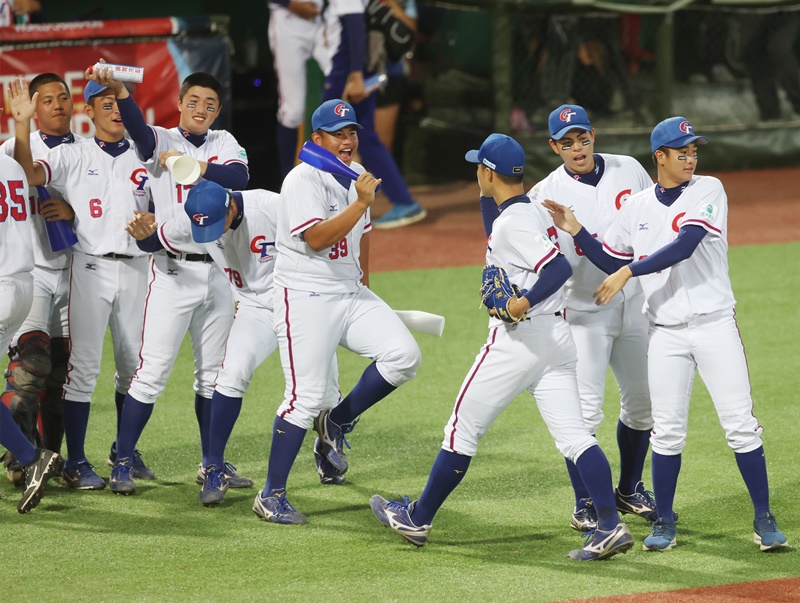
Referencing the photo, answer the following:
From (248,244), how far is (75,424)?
3.64 ft

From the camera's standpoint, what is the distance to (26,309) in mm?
4965

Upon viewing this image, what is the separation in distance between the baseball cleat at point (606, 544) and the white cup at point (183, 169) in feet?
6.77

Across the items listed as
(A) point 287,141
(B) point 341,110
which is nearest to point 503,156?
(B) point 341,110

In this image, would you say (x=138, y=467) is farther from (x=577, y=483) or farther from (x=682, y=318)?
(x=682, y=318)

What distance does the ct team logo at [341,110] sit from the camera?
486cm

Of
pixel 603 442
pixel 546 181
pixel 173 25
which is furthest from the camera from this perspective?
pixel 173 25

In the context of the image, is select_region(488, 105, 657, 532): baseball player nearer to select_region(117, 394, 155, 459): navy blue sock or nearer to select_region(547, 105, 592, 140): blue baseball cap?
select_region(547, 105, 592, 140): blue baseball cap

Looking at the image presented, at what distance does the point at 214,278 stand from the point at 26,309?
81 cm

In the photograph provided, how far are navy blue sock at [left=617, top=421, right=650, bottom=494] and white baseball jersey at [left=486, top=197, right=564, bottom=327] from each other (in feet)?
2.51

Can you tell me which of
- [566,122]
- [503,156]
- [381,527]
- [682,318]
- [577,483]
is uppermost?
[566,122]

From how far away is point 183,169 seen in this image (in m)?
Result: 4.92

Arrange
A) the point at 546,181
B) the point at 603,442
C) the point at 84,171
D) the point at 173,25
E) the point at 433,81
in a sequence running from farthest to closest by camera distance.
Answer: the point at 433,81 → the point at 173,25 → the point at 603,442 → the point at 84,171 → the point at 546,181

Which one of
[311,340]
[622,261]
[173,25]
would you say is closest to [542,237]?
[622,261]

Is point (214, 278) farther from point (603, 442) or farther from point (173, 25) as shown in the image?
point (173, 25)
